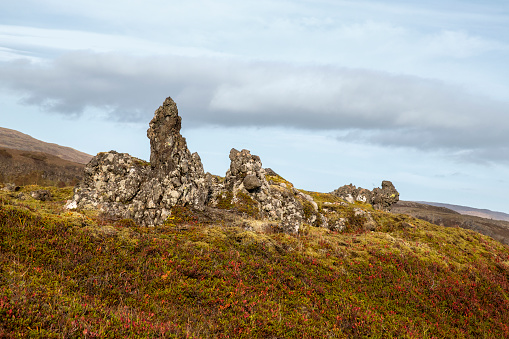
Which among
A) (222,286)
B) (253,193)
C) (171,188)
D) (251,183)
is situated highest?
(251,183)

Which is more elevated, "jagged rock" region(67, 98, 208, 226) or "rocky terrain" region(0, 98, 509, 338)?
"jagged rock" region(67, 98, 208, 226)

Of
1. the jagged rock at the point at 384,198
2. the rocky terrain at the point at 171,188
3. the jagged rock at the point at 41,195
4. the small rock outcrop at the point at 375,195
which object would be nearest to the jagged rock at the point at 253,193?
the rocky terrain at the point at 171,188

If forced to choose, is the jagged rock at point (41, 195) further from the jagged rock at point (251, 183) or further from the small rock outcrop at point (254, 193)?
the jagged rock at point (251, 183)

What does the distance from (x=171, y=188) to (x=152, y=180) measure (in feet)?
7.92

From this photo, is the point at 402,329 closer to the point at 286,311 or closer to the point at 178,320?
the point at 286,311

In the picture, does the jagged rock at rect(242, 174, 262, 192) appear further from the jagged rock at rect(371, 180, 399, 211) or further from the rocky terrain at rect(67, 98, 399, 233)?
the jagged rock at rect(371, 180, 399, 211)

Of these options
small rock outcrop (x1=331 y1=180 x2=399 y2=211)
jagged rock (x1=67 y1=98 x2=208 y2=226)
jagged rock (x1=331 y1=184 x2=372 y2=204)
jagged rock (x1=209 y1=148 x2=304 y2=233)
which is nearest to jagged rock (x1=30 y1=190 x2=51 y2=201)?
jagged rock (x1=67 y1=98 x2=208 y2=226)

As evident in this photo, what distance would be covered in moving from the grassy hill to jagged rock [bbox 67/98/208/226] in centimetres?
963

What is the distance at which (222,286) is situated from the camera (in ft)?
49.5

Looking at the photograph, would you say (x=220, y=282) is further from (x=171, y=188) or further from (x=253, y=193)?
(x=253, y=193)

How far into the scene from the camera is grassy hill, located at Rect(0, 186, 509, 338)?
34.3 ft

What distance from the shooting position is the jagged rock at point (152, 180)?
3094 centimetres

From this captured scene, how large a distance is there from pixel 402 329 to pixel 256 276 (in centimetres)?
819

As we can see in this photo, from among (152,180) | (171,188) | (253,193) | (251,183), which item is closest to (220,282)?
(171,188)
